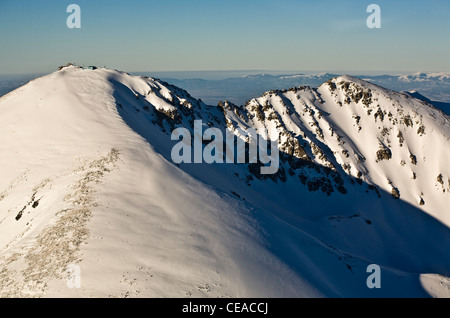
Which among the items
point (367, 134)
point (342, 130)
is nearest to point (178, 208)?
point (342, 130)

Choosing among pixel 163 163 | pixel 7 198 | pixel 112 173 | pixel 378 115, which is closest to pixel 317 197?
pixel 378 115

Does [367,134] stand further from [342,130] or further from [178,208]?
[178,208]

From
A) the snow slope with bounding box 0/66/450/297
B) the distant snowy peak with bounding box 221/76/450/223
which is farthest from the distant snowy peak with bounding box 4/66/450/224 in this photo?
the snow slope with bounding box 0/66/450/297

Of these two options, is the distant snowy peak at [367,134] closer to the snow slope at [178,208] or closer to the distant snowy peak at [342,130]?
the distant snowy peak at [342,130]

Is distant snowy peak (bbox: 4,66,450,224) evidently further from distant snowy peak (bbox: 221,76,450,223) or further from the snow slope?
the snow slope

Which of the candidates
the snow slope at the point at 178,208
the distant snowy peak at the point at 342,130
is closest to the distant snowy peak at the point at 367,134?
the distant snowy peak at the point at 342,130

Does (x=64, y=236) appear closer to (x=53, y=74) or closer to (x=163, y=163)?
(x=163, y=163)

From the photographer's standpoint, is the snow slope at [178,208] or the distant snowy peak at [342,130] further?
the distant snowy peak at [342,130]

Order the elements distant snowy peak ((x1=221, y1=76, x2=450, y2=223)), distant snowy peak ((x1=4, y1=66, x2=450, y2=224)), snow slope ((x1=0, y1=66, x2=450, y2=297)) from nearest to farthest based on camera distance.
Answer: snow slope ((x1=0, y1=66, x2=450, y2=297)) → distant snowy peak ((x1=4, y1=66, x2=450, y2=224)) → distant snowy peak ((x1=221, y1=76, x2=450, y2=223))
